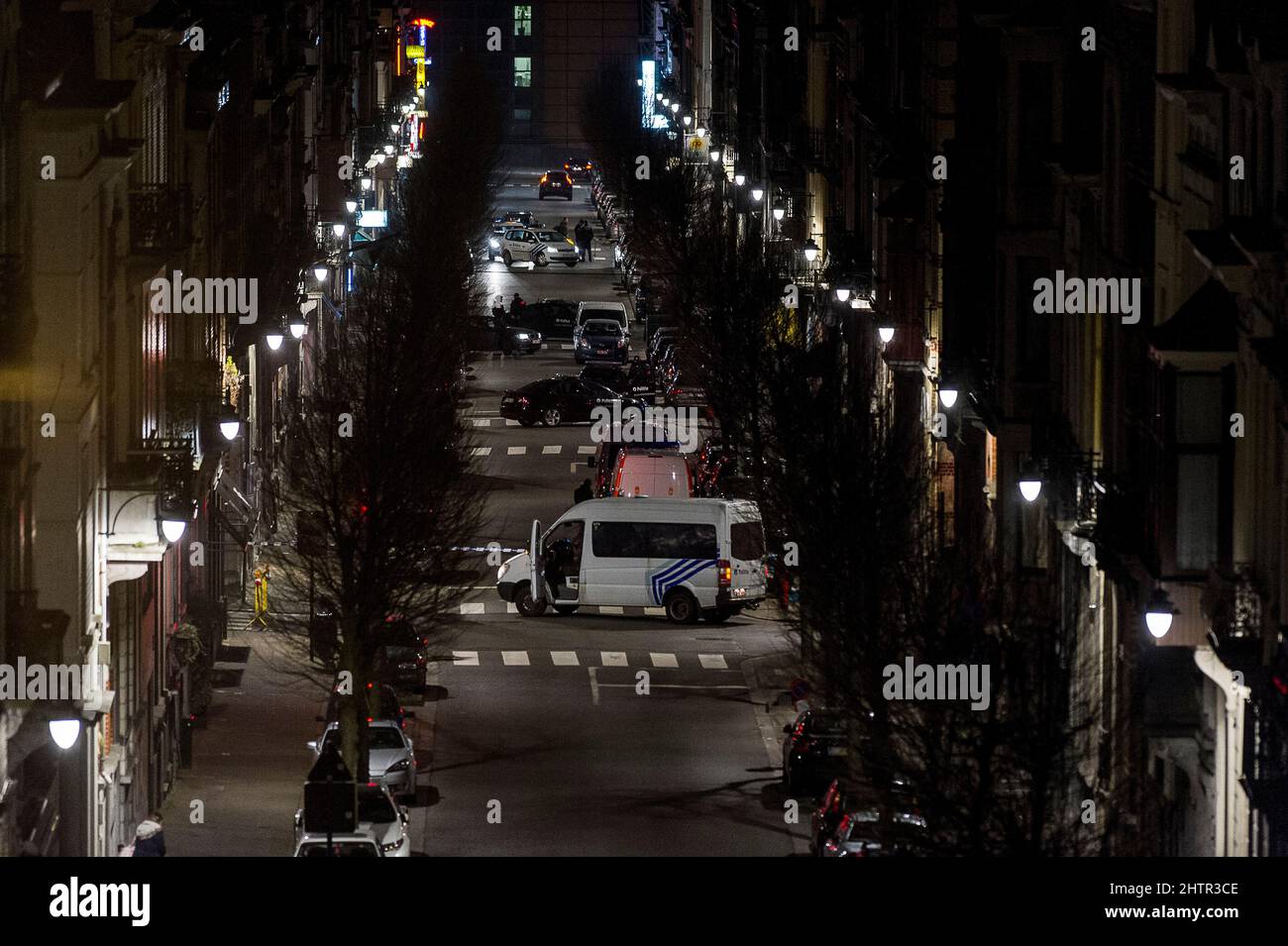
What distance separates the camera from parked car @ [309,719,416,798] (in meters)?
38.5

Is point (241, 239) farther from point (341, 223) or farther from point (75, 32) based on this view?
point (341, 223)

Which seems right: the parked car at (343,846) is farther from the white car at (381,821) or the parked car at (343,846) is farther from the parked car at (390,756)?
the parked car at (390,756)

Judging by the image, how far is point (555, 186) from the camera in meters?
148

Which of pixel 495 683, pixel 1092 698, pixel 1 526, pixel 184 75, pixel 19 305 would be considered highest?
pixel 184 75

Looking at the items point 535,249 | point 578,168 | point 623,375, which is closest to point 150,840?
point 623,375

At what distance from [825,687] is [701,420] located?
3682 cm

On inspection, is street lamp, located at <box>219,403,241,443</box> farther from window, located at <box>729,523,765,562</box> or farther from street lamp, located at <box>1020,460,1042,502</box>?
window, located at <box>729,523,765,562</box>

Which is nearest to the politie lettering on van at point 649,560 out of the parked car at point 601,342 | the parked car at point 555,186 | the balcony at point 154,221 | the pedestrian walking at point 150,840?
the balcony at point 154,221

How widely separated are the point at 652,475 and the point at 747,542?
634 centimetres

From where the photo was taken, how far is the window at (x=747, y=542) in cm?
5281

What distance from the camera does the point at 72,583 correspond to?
31.4 metres

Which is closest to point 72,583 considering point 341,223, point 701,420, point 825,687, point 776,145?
point 825,687

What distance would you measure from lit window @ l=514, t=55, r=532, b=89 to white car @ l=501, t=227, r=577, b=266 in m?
56.4

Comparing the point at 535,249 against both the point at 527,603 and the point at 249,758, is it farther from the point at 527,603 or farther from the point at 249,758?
the point at 249,758
